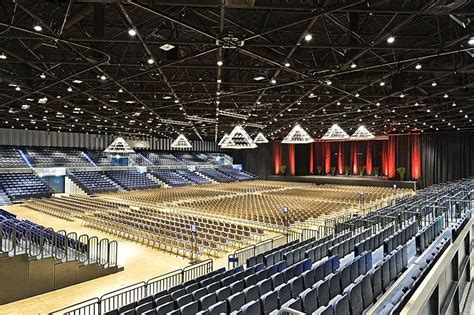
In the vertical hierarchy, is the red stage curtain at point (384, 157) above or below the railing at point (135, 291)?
above

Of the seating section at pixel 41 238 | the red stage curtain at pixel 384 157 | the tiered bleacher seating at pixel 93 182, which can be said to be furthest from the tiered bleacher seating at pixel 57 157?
the red stage curtain at pixel 384 157

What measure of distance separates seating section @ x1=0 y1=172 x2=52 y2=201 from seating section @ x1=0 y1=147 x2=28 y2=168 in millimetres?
1129

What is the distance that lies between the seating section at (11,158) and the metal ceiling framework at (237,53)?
12666 millimetres

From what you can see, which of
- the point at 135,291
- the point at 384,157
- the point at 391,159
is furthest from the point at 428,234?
the point at 384,157

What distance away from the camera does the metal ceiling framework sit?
9359 millimetres

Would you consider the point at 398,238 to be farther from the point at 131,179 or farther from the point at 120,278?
the point at 131,179

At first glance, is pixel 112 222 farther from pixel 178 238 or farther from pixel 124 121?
pixel 124 121

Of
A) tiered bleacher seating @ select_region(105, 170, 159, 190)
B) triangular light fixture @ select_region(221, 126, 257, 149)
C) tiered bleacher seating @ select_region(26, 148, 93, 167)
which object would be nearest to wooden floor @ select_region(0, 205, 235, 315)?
triangular light fixture @ select_region(221, 126, 257, 149)

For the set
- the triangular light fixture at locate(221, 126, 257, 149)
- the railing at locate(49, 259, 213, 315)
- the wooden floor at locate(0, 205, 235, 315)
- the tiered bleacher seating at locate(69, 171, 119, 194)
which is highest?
the triangular light fixture at locate(221, 126, 257, 149)

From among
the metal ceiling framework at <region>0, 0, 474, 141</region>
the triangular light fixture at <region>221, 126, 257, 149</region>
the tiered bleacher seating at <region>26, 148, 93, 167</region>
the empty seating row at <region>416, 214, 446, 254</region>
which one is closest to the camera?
the metal ceiling framework at <region>0, 0, 474, 141</region>

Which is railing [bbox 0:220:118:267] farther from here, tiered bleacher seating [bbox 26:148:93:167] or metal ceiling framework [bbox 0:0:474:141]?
tiered bleacher seating [bbox 26:148:93:167]

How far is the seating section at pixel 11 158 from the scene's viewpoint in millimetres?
36506

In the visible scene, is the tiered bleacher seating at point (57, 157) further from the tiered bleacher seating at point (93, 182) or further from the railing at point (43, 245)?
the railing at point (43, 245)

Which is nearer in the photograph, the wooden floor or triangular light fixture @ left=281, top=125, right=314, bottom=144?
the wooden floor
